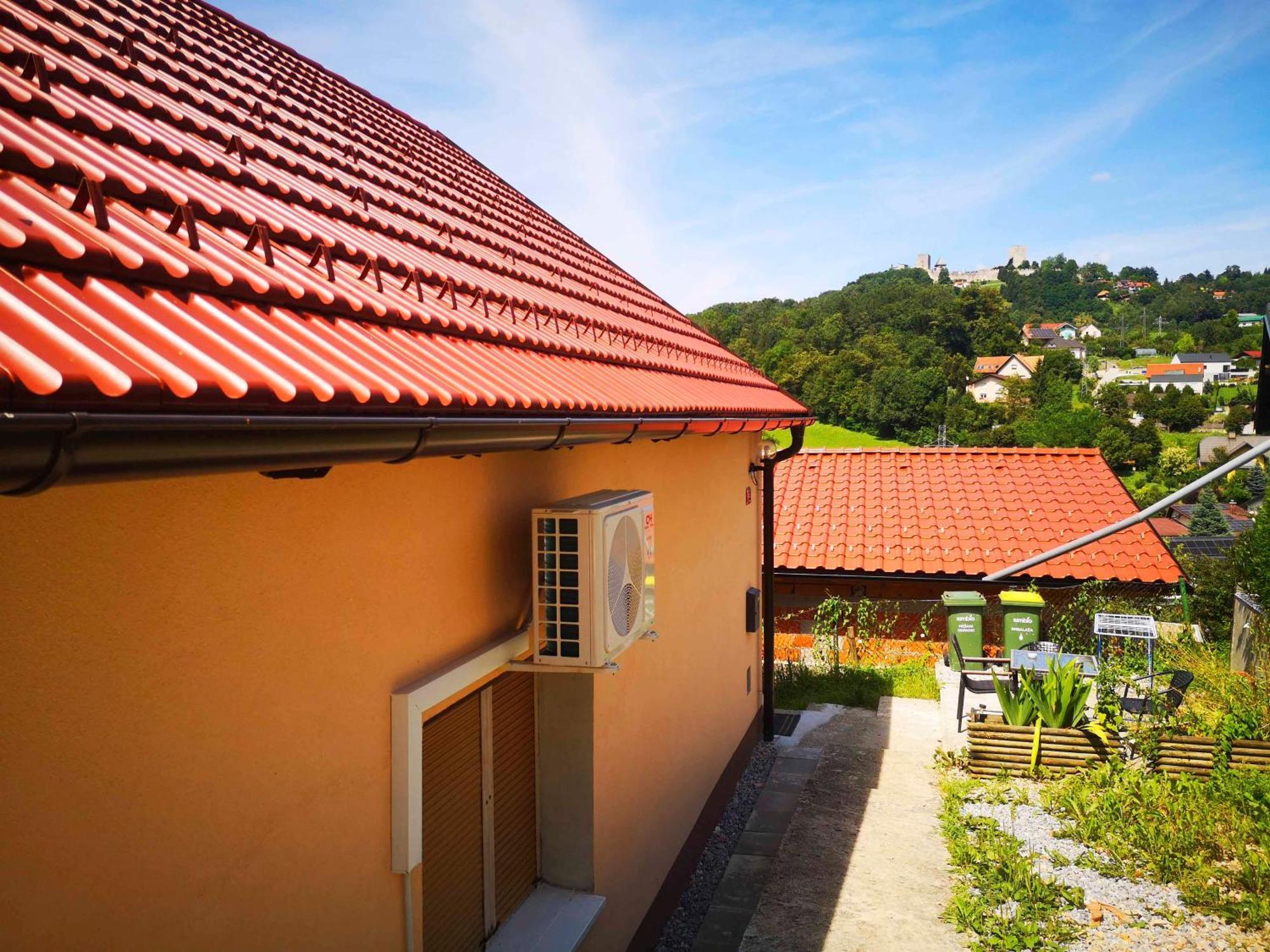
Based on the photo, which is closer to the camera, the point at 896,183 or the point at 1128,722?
the point at 1128,722

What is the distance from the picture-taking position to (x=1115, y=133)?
2756cm

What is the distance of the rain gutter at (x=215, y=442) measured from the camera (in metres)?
1.19

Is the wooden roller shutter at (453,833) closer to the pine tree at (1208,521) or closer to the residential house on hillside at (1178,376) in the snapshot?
the pine tree at (1208,521)

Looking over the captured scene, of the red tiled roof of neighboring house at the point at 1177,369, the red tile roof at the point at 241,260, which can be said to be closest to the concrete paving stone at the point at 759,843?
the red tile roof at the point at 241,260

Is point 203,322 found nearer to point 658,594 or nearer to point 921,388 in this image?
point 658,594

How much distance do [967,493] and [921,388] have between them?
6160cm

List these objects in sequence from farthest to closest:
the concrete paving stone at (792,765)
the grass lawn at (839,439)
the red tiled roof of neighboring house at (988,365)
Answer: the red tiled roof of neighboring house at (988,365)
the grass lawn at (839,439)
the concrete paving stone at (792,765)

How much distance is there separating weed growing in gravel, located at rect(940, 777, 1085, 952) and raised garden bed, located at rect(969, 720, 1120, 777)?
119 centimetres

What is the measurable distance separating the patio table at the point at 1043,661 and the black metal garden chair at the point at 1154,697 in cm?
56

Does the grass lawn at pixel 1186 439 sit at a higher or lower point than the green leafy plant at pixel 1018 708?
higher

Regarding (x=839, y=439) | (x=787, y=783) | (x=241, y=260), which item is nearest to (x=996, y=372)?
(x=839, y=439)

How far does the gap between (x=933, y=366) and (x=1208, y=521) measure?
27832mm

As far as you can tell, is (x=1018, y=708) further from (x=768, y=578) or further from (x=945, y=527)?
(x=945, y=527)

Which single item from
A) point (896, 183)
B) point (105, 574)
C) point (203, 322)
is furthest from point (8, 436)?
point (896, 183)
